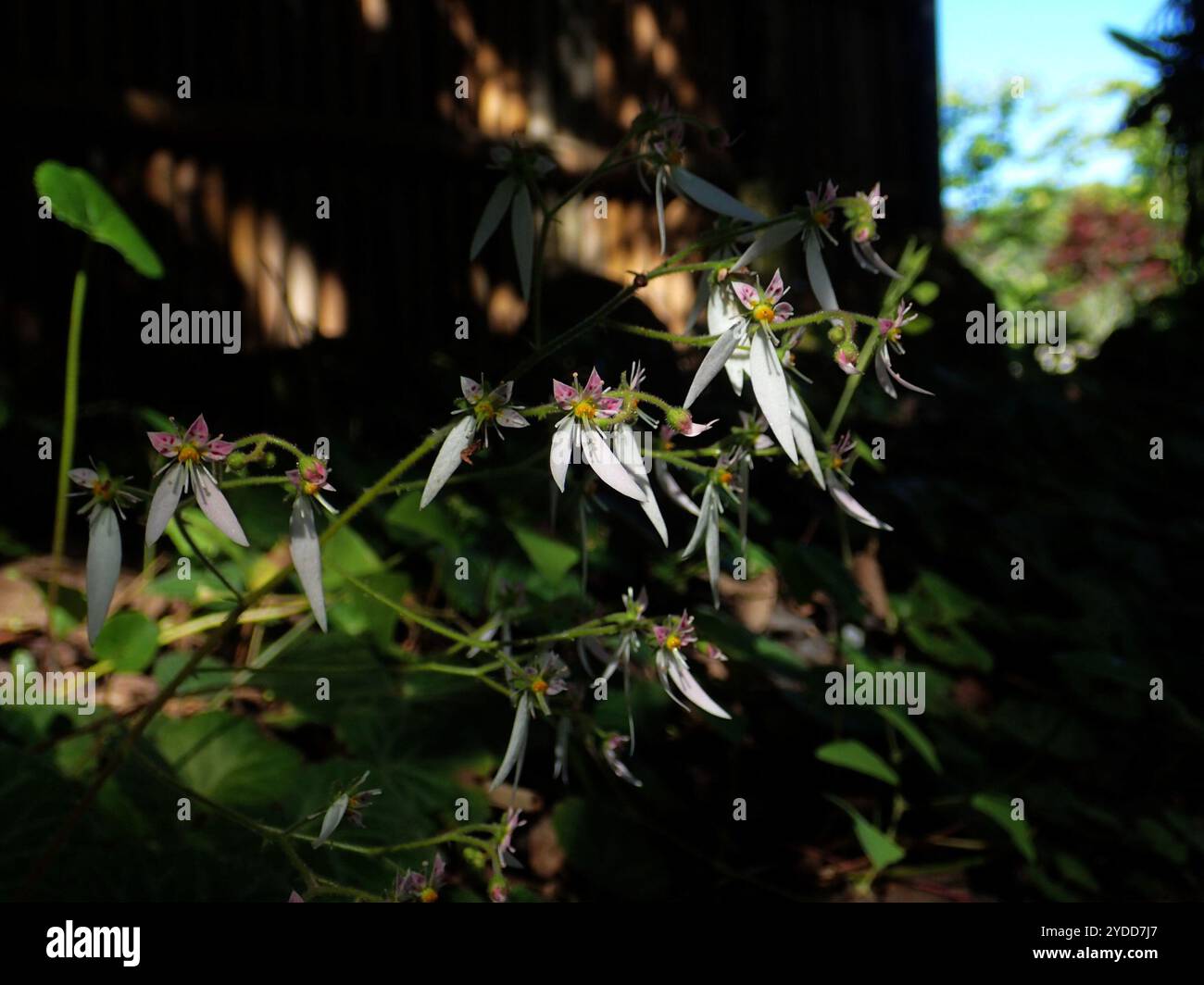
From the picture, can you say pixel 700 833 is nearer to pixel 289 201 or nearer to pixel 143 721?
pixel 143 721

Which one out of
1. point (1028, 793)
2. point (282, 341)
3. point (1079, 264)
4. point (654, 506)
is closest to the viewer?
point (654, 506)

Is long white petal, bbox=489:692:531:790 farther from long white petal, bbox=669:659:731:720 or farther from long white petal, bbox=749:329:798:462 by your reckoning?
long white petal, bbox=749:329:798:462

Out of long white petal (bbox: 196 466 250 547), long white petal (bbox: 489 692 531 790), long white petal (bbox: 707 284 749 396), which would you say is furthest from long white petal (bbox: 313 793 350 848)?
long white petal (bbox: 707 284 749 396)

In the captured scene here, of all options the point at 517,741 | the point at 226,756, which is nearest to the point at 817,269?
the point at 517,741

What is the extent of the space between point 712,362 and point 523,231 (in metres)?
0.29

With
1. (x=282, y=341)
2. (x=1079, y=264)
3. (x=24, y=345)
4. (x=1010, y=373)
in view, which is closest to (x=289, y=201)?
(x=282, y=341)

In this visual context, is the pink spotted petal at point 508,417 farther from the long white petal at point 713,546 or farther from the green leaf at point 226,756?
the green leaf at point 226,756

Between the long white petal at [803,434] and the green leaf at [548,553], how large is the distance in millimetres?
645

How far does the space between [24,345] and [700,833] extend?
220 centimetres

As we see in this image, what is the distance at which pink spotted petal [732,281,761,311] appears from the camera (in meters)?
0.72

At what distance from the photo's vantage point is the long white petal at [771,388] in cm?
67

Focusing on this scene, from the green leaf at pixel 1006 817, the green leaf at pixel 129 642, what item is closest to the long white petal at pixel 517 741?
the green leaf at pixel 129 642

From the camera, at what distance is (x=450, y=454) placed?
2.28ft

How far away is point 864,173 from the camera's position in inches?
183
